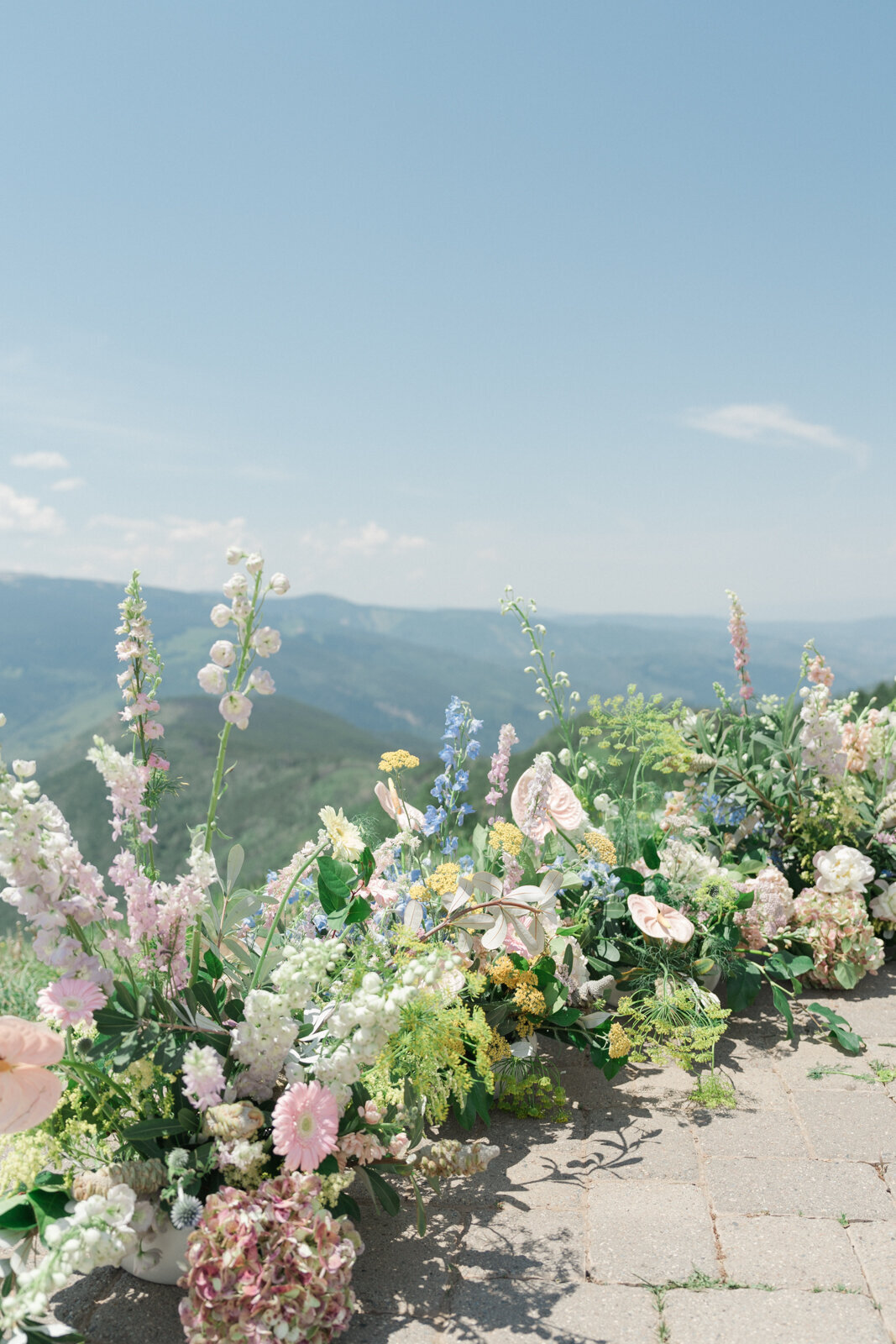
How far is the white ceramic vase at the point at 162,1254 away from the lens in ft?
5.77

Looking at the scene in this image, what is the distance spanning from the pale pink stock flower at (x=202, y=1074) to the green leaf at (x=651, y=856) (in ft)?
6.13

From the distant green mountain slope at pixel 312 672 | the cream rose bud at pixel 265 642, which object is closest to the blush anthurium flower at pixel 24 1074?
the cream rose bud at pixel 265 642

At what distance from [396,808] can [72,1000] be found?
55.6 inches

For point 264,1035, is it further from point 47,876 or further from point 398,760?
point 398,760

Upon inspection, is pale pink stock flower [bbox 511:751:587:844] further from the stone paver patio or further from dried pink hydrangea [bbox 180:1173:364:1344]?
dried pink hydrangea [bbox 180:1173:364:1344]

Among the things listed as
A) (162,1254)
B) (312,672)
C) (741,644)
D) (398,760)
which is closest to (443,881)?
(398,760)

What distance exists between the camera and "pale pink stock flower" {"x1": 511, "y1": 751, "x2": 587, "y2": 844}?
2842mm

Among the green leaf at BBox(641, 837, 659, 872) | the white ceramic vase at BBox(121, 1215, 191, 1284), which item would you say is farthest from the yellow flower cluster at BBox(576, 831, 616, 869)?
the white ceramic vase at BBox(121, 1215, 191, 1284)

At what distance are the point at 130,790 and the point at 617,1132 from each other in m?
1.67

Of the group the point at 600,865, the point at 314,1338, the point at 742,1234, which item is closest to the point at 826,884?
the point at 600,865

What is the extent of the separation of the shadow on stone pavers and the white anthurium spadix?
3.26 ft

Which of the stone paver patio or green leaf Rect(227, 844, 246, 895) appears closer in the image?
the stone paver patio

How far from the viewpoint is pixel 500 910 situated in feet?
7.00

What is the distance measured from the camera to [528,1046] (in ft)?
8.09
